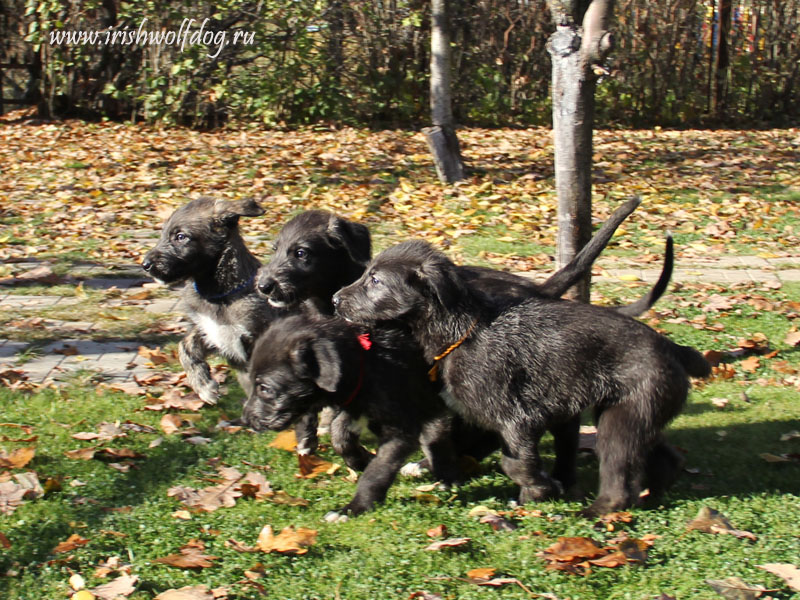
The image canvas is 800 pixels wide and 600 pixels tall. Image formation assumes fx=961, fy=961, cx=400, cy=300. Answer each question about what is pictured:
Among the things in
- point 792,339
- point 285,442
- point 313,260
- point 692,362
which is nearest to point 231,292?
point 313,260

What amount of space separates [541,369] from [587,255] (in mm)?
1047

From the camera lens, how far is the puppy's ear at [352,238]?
265 inches

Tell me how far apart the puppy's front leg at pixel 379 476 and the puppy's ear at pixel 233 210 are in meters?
2.43

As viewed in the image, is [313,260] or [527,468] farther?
[313,260]

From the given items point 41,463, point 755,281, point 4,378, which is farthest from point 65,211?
point 755,281

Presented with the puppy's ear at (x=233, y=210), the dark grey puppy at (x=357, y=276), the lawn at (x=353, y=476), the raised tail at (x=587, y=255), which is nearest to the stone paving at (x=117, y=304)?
the lawn at (x=353, y=476)

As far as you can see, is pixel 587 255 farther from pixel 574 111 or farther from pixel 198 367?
pixel 198 367

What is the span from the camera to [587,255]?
6.25 m

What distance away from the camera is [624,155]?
54.1 ft

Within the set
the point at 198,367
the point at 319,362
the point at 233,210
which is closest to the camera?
the point at 319,362

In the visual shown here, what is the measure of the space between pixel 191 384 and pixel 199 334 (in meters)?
0.38

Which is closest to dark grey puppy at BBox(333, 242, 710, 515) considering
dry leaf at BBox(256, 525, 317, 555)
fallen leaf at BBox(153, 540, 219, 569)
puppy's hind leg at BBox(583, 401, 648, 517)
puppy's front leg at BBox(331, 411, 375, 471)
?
puppy's hind leg at BBox(583, 401, 648, 517)

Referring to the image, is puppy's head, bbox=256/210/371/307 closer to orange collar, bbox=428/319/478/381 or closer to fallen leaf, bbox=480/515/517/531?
orange collar, bbox=428/319/478/381

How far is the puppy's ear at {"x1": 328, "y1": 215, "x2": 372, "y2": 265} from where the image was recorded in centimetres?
674
